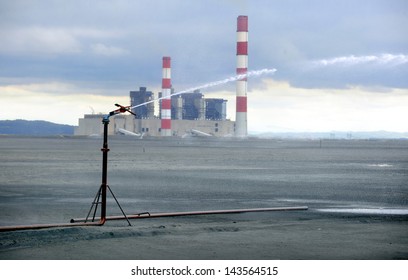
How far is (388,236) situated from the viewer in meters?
20.4

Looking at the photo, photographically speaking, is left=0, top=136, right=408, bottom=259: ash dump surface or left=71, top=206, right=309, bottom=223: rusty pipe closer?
left=0, top=136, right=408, bottom=259: ash dump surface

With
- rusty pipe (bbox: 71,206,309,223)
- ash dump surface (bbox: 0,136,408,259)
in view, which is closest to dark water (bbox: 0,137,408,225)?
ash dump surface (bbox: 0,136,408,259)

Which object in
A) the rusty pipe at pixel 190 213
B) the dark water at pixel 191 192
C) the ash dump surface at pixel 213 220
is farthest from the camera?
the dark water at pixel 191 192

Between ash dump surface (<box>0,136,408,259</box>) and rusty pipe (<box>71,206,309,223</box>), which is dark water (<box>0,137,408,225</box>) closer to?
ash dump surface (<box>0,136,408,259</box>)

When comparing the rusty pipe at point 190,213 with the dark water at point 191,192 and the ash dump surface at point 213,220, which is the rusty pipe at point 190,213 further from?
the dark water at point 191,192

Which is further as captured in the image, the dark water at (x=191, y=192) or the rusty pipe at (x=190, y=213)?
the dark water at (x=191, y=192)

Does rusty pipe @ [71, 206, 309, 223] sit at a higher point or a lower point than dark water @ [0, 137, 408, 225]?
higher

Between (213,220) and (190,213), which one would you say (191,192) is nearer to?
(190,213)

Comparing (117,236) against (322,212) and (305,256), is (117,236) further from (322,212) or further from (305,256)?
(322,212)

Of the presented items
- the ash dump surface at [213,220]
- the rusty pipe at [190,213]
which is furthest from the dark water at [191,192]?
the rusty pipe at [190,213]

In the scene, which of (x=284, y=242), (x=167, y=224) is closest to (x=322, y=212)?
(x=167, y=224)

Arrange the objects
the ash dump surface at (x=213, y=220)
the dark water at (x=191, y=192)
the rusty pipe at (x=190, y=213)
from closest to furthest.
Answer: the ash dump surface at (x=213, y=220) < the rusty pipe at (x=190, y=213) < the dark water at (x=191, y=192)
